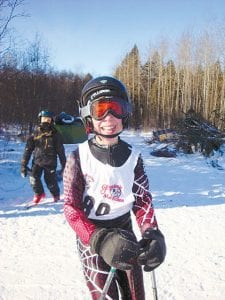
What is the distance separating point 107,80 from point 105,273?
1171 mm

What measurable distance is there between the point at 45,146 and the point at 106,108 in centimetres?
514

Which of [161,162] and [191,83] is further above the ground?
[191,83]

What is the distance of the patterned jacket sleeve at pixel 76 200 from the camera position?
1.98 meters

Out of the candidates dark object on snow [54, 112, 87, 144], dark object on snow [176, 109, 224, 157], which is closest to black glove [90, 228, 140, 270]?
dark object on snow [176, 109, 224, 157]

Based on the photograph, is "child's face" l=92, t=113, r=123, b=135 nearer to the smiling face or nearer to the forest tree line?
the smiling face

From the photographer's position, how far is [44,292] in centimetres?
364

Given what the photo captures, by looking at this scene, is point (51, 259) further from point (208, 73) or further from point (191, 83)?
point (191, 83)

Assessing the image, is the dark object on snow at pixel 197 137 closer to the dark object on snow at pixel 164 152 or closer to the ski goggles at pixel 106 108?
the dark object on snow at pixel 164 152

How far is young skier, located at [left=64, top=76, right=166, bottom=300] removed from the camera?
81.8 inches

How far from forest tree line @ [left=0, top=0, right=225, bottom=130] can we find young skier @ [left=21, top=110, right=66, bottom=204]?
10.9 metres

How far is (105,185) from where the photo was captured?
7.09 ft

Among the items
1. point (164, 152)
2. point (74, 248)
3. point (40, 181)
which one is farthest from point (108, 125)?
point (164, 152)

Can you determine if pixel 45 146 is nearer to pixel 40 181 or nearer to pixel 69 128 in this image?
pixel 40 181

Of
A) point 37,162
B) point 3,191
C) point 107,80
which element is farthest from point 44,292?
point 3,191
